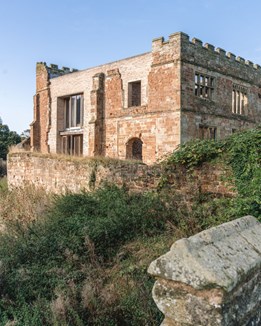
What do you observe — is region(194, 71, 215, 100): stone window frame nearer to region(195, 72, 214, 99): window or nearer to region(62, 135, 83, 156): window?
region(195, 72, 214, 99): window

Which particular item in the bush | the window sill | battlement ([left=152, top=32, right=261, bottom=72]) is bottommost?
the bush

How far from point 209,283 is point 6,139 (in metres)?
35.2

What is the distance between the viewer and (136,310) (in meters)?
4.52

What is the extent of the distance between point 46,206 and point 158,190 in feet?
12.3

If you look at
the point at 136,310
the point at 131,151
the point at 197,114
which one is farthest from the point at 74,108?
the point at 136,310

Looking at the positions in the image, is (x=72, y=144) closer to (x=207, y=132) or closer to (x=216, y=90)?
(x=207, y=132)

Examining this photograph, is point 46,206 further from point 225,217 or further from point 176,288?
point 176,288

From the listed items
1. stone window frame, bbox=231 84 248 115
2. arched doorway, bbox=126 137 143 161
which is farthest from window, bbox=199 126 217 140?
arched doorway, bbox=126 137 143 161

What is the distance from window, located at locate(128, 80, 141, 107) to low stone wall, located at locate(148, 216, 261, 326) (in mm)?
17580

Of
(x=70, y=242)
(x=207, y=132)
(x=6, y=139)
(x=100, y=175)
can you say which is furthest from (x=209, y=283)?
(x=6, y=139)

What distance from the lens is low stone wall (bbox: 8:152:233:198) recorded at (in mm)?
8195

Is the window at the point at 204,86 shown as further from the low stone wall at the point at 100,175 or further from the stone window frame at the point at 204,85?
the low stone wall at the point at 100,175

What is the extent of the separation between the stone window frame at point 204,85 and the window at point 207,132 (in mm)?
1753

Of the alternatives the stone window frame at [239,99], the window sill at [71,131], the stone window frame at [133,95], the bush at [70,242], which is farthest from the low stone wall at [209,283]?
the window sill at [71,131]
